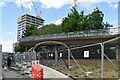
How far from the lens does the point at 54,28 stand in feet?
325

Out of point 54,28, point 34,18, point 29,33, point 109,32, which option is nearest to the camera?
point 109,32

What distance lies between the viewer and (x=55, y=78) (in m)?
16.8

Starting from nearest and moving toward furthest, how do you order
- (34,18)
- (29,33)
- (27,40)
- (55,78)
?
(55,78) → (27,40) → (29,33) → (34,18)

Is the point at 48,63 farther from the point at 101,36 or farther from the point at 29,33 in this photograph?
the point at 29,33

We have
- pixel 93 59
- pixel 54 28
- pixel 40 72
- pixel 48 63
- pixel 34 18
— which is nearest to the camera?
pixel 40 72

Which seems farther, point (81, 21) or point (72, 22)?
point (81, 21)

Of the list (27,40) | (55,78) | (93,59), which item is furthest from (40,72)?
(27,40)

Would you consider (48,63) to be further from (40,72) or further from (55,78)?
(40,72)

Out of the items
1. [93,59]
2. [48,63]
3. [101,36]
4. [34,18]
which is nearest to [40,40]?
[101,36]

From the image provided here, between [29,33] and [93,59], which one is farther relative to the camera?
[29,33]

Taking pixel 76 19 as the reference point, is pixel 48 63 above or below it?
below

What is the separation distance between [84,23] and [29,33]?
42.4 m

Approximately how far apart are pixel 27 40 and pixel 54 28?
13.2m

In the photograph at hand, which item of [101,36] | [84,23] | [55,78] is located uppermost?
[84,23]
